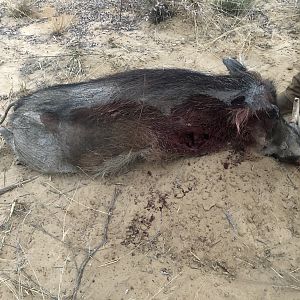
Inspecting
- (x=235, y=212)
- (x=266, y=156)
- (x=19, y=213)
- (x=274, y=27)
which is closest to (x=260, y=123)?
(x=266, y=156)

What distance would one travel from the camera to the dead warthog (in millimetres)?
3631

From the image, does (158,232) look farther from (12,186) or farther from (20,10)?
(20,10)

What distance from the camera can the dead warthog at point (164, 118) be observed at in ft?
11.9

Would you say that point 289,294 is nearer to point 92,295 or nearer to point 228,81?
point 92,295

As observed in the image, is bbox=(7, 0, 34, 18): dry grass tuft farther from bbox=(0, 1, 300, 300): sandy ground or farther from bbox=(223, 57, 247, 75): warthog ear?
bbox=(223, 57, 247, 75): warthog ear

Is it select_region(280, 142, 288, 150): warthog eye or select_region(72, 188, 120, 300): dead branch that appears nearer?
select_region(72, 188, 120, 300): dead branch

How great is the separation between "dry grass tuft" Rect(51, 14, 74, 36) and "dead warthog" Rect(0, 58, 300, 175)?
2.23 metres

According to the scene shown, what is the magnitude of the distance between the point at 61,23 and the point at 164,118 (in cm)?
280

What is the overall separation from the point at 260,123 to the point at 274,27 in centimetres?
246

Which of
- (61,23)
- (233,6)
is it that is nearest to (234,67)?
(233,6)

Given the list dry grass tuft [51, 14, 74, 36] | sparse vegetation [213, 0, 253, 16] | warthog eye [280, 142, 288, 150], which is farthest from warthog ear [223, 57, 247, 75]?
dry grass tuft [51, 14, 74, 36]

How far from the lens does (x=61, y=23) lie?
5.90 m

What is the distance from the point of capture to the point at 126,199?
143 inches

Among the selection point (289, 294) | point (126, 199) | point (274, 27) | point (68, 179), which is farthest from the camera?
point (274, 27)
